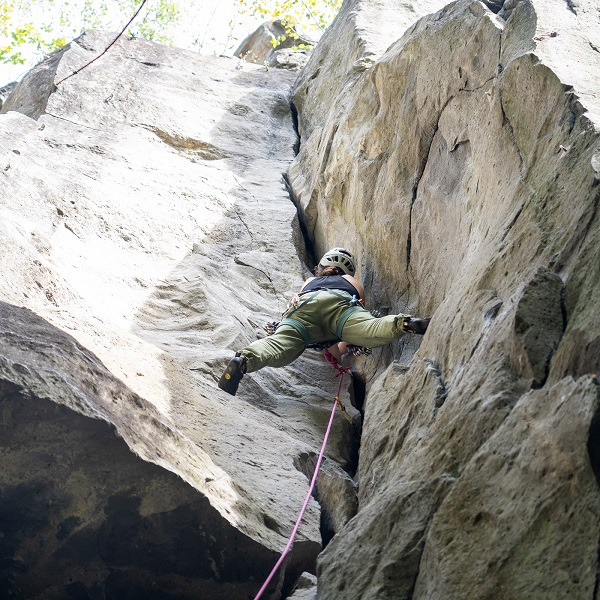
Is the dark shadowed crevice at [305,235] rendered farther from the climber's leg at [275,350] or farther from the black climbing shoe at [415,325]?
the black climbing shoe at [415,325]

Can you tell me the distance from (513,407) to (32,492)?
1.88m

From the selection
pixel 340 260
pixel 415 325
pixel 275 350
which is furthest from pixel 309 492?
pixel 340 260

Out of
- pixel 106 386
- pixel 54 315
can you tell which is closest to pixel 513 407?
pixel 106 386

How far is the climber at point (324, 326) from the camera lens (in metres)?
5.10

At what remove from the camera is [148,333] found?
221 inches

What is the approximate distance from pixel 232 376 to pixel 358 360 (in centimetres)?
148

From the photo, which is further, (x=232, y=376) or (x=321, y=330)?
(x=321, y=330)

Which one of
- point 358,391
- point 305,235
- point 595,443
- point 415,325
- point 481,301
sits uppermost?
point 595,443

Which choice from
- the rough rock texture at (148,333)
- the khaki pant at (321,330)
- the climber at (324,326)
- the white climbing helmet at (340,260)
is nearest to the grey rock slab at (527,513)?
the rough rock texture at (148,333)

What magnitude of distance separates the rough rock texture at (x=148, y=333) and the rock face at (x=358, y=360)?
0.02m

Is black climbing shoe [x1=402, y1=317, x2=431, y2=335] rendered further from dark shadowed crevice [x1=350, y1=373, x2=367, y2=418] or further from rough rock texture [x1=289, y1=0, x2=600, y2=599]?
dark shadowed crevice [x1=350, y1=373, x2=367, y2=418]

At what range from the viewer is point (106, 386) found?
3643 mm

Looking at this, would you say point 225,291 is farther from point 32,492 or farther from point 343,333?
point 32,492

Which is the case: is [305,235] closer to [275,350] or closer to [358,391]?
[358,391]
